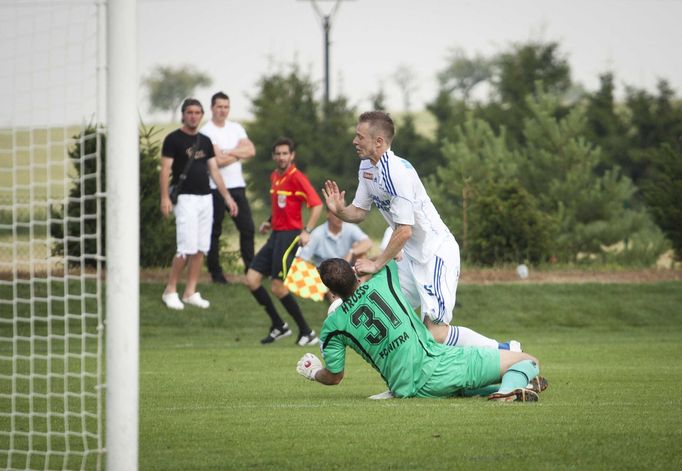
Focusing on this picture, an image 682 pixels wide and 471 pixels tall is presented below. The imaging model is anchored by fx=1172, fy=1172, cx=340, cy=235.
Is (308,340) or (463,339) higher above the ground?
(463,339)

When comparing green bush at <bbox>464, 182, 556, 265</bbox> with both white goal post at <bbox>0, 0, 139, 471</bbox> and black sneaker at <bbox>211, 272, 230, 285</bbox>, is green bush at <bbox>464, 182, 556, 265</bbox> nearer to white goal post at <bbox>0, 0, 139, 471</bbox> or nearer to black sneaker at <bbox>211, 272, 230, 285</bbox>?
black sneaker at <bbox>211, 272, 230, 285</bbox>

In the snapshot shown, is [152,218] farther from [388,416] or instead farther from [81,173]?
[388,416]

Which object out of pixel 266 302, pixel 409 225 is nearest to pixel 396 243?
pixel 409 225

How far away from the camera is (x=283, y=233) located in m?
16.5

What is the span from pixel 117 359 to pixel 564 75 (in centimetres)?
4494

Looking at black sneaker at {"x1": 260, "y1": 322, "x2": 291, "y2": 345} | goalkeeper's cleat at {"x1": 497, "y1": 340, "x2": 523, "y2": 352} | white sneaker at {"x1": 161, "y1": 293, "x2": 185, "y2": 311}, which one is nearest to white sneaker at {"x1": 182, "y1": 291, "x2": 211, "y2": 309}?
white sneaker at {"x1": 161, "y1": 293, "x2": 185, "y2": 311}

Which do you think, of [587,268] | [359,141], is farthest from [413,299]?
[587,268]

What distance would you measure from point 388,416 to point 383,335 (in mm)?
921

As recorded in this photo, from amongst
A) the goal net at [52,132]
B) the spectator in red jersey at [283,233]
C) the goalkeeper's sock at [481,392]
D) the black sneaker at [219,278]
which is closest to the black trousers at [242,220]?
the black sneaker at [219,278]

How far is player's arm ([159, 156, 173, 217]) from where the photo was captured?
16.7m

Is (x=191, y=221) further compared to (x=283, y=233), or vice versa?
(x=191, y=221)

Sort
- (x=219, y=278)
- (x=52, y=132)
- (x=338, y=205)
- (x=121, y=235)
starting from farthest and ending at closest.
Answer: (x=219, y=278)
(x=338, y=205)
(x=52, y=132)
(x=121, y=235)

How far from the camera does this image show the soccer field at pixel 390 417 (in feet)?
21.6

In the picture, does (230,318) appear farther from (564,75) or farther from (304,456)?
(564,75)
